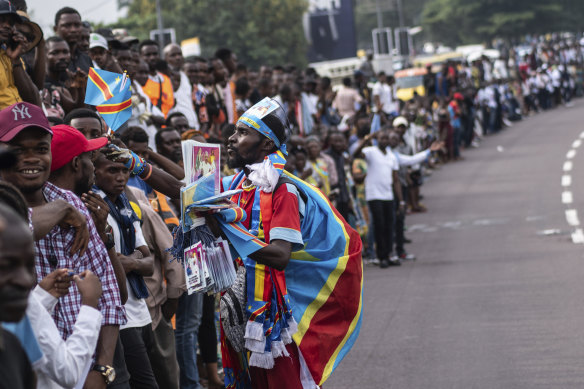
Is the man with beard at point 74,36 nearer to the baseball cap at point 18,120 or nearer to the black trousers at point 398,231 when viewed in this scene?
the baseball cap at point 18,120

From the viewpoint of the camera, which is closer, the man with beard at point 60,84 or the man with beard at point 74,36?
the man with beard at point 60,84

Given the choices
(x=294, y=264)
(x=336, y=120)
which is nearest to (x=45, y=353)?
(x=294, y=264)

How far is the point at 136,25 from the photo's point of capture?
43.3 meters

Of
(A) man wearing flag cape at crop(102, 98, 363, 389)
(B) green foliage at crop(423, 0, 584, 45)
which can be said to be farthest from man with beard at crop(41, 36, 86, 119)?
(B) green foliage at crop(423, 0, 584, 45)

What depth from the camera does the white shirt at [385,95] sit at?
22.9 m

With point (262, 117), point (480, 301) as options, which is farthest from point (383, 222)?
point (262, 117)

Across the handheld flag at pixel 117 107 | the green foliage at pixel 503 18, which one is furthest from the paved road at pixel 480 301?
the green foliage at pixel 503 18

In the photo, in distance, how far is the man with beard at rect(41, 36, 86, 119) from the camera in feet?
25.7

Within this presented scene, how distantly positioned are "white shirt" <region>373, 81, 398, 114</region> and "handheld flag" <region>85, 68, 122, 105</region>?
54.9ft

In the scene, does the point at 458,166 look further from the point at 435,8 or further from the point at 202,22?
the point at 435,8

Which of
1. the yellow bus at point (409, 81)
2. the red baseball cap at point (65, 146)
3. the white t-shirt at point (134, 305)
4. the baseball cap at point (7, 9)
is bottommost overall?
the yellow bus at point (409, 81)

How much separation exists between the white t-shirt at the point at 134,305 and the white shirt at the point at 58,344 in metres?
1.65

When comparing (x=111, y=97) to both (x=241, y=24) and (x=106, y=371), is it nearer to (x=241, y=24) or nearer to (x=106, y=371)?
(x=106, y=371)

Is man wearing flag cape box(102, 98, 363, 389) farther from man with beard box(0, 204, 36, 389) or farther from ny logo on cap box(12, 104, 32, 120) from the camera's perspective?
man with beard box(0, 204, 36, 389)
